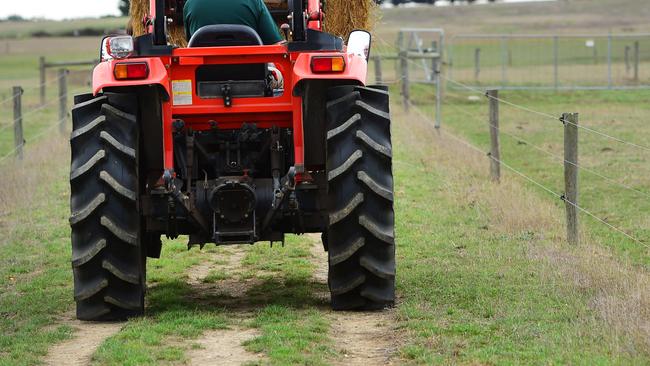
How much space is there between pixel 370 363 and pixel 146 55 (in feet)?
8.85

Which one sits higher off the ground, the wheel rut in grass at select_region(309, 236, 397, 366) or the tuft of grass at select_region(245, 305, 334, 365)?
the tuft of grass at select_region(245, 305, 334, 365)

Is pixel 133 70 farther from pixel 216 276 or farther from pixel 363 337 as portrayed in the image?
pixel 216 276

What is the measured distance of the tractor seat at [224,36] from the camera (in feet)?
28.9

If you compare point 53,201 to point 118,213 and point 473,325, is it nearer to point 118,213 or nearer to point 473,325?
point 118,213

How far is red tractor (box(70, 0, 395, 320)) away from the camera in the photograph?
28.0 feet

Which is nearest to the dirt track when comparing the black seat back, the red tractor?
the red tractor

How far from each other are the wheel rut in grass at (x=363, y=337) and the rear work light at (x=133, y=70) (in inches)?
80.7

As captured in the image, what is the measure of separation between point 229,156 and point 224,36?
0.82m

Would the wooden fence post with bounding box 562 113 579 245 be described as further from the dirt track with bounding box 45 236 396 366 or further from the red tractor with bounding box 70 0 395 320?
the red tractor with bounding box 70 0 395 320

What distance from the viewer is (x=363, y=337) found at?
8.12 m

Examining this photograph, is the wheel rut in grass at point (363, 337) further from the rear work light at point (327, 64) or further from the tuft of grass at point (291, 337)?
the rear work light at point (327, 64)

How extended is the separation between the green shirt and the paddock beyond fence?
21637 millimetres

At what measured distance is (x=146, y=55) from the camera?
8672 millimetres

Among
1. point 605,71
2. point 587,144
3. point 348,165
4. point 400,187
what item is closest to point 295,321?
point 348,165
